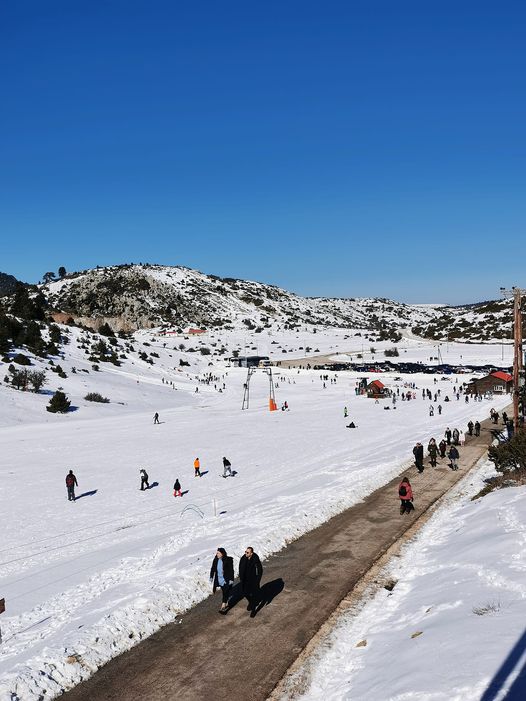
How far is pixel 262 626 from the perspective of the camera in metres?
9.57

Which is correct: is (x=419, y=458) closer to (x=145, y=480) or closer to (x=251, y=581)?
(x=145, y=480)

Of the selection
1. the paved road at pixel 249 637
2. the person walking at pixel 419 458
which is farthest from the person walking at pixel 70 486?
the person walking at pixel 419 458

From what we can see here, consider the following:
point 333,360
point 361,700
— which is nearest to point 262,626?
point 361,700

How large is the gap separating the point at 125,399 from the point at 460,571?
1852 inches

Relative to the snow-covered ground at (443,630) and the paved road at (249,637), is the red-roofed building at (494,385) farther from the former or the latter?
the paved road at (249,637)

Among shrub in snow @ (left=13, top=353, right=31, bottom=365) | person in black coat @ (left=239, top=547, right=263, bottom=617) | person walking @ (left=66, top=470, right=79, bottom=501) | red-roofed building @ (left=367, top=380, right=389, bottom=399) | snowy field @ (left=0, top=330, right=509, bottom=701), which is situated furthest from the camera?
red-roofed building @ (left=367, top=380, right=389, bottom=399)

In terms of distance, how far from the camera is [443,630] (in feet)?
26.3

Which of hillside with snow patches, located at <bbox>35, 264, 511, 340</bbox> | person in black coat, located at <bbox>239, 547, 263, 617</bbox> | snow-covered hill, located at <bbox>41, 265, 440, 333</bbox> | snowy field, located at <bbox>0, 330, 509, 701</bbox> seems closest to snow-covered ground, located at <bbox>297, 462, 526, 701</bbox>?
person in black coat, located at <bbox>239, 547, 263, 617</bbox>

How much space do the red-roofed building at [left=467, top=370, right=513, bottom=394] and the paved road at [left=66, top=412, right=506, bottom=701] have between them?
1917 inches

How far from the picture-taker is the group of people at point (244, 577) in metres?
10.1

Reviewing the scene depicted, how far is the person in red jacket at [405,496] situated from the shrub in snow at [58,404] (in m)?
35.1

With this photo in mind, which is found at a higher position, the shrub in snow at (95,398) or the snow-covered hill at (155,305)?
the snow-covered hill at (155,305)

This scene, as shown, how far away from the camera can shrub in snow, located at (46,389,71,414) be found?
44812 millimetres

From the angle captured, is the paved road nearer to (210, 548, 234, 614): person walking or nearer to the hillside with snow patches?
(210, 548, 234, 614): person walking
